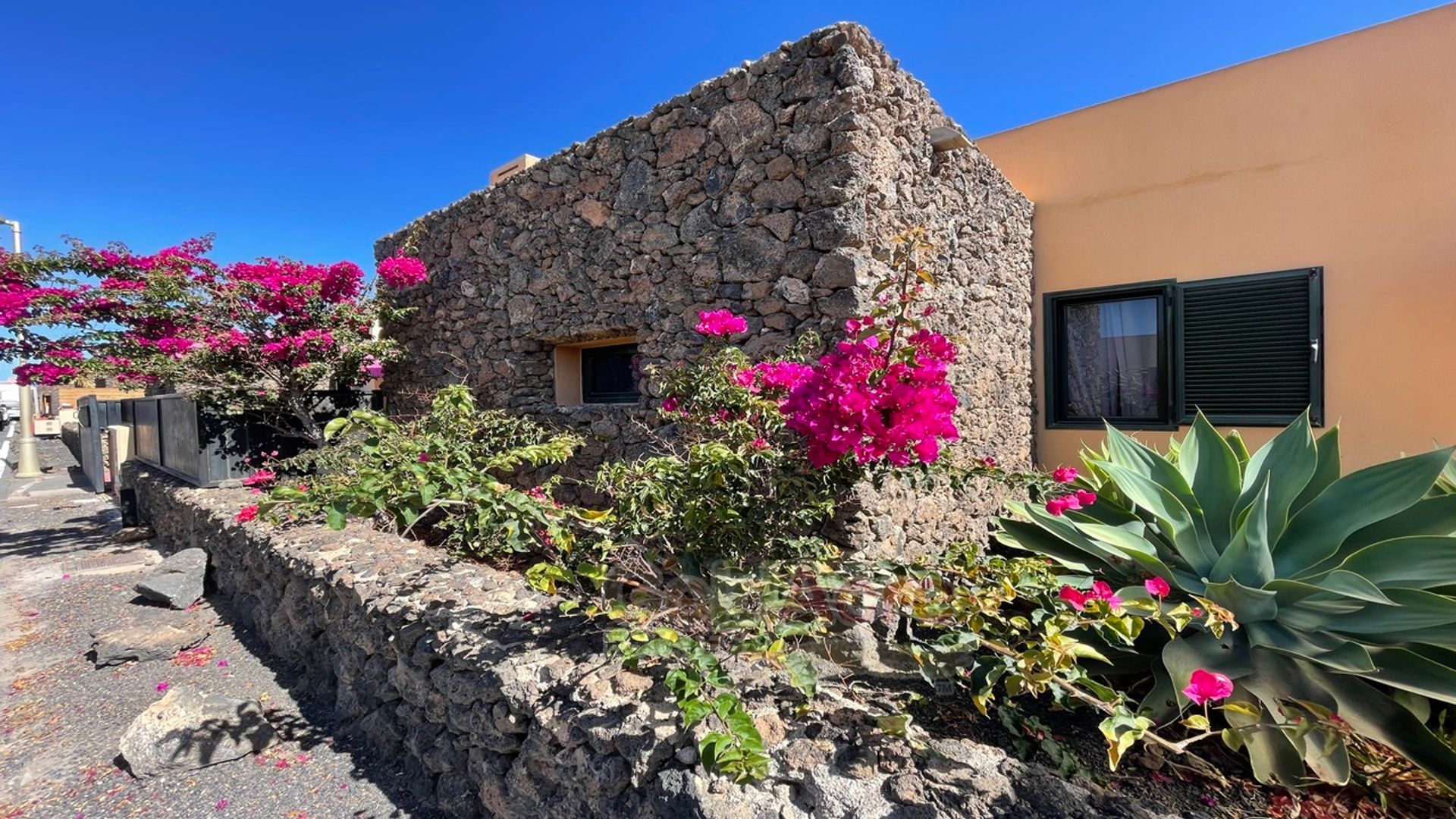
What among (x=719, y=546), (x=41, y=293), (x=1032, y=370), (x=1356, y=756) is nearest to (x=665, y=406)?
(x=719, y=546)

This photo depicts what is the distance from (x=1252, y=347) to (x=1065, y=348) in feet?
4.35

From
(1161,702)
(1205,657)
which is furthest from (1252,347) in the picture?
(1161,702)

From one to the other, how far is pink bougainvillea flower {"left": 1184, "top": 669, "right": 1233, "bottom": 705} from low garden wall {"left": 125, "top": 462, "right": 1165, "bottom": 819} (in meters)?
0.29

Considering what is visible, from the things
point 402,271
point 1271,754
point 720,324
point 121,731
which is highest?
point 402,271

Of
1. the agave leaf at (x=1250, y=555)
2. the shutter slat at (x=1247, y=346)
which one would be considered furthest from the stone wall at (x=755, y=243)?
the agave leaf at (x=1250, y=555)

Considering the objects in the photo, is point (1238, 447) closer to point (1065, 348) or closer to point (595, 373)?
point (1065, 348)

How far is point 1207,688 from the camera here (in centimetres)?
130

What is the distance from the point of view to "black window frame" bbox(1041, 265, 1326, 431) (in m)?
4.52

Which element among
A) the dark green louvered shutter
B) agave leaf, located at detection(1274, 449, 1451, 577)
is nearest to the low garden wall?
agave leaf, located at detection(1274, 449, 1451, 577)

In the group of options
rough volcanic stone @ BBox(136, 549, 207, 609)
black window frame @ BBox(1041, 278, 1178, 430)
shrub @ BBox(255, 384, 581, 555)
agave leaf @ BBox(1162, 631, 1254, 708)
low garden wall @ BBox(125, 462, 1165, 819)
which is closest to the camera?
low garden wall @ BBox(125, 462, 1165, 819)

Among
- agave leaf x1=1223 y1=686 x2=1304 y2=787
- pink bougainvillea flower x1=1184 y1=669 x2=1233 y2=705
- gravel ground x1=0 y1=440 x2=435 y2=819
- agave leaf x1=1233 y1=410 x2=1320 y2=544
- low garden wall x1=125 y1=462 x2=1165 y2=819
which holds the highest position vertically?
agave leaf x1=1233 y1=410 x2=1320 y2=544

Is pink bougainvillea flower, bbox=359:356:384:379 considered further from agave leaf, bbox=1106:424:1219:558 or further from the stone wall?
agave leaf, bbox=1106:424:1219:558

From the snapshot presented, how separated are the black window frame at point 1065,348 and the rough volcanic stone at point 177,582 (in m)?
7.27

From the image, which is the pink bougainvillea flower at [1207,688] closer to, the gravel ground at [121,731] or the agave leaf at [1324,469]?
the agave leaf at [1324,469]
